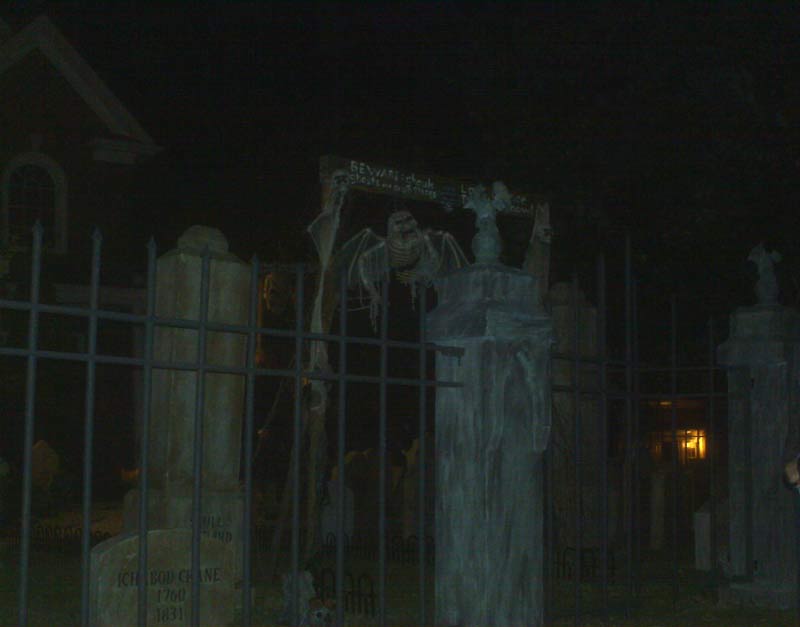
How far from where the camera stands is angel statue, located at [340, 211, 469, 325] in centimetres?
1390

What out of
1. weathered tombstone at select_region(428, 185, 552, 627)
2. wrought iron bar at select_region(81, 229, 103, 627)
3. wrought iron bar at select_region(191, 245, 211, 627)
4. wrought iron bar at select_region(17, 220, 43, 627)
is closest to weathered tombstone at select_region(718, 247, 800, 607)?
weathered tombstone at select_region(428, 185, 552, 627)

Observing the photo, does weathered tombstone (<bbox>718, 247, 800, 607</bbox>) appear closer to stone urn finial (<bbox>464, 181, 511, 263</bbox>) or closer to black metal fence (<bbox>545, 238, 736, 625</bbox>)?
black metal fence (<bbox>545, 238, 736, 625</bbox>)

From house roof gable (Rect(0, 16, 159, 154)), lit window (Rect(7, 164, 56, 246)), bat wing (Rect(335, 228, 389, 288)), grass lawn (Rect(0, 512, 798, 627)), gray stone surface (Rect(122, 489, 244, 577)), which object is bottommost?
grass lawn (Rect(0, 512, 798, 627))

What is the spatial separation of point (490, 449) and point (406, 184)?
7278 millimetres

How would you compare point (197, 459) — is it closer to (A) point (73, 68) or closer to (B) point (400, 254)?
Result: (B) point (400, 254)

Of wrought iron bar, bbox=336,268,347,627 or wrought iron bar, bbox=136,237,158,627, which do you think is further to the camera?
wrought iron bar, bbox=336,268,347,627

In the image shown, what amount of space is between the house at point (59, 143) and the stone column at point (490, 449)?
17.4 m

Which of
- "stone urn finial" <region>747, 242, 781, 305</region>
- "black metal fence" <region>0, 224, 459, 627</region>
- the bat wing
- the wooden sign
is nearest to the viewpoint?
"black metal fence" <region>0, 224, 459, 627</region>

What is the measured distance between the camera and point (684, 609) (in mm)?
10602

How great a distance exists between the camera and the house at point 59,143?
2377 centimetres

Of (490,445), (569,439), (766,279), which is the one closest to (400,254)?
(569,439)

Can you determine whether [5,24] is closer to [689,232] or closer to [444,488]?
[689,232]

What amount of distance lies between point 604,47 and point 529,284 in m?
12.1

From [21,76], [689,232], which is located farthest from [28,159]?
[689,232]
